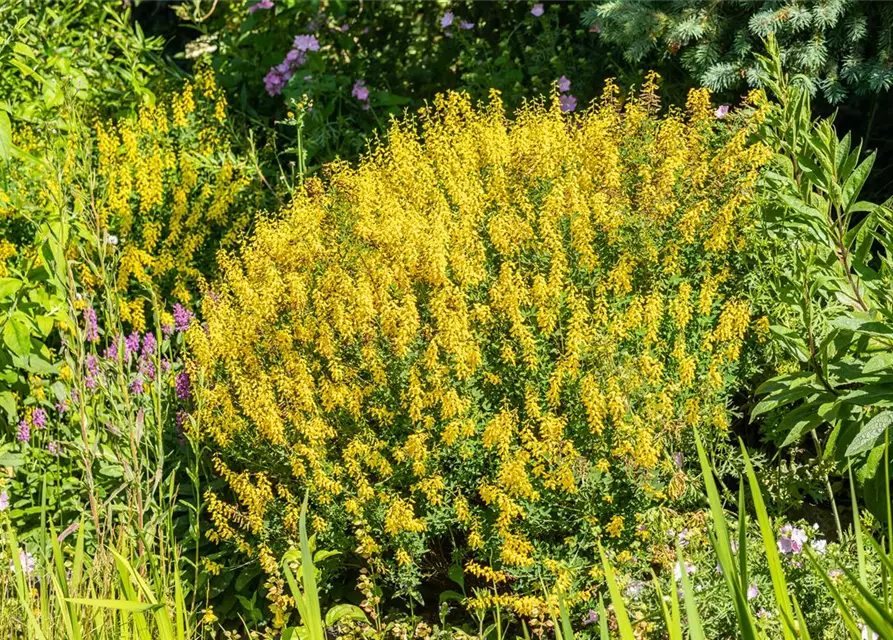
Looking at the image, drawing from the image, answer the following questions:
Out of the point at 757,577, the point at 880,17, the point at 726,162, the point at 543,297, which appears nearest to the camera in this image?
the point at 757,577

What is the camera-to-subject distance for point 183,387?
12.6 feet

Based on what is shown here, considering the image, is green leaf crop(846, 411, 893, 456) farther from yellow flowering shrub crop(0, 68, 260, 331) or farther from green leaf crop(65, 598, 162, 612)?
yellow flowering shrub crop(0, 68, 260, 331)

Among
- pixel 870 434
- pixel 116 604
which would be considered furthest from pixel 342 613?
pixel 870 434

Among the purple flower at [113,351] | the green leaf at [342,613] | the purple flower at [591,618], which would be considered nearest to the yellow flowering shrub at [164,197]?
the purple flower at [113,351]

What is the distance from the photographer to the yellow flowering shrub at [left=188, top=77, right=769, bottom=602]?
308 cm

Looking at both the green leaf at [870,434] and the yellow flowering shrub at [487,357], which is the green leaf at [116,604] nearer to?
the yellow flowering shrub at [487,357]

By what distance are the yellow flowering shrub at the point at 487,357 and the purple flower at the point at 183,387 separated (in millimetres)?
342

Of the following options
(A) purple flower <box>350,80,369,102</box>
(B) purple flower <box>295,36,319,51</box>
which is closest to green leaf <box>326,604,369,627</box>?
(A) purple flower <box>350,80,369,102</box>

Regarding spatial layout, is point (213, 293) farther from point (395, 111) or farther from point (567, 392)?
point (395, 111)

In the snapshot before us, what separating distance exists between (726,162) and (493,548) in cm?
143

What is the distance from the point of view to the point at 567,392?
10.4 feet

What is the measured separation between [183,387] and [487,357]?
116 cm

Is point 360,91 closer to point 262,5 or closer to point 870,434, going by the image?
point 262,5

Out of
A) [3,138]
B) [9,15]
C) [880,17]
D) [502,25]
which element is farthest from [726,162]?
[9,15]
